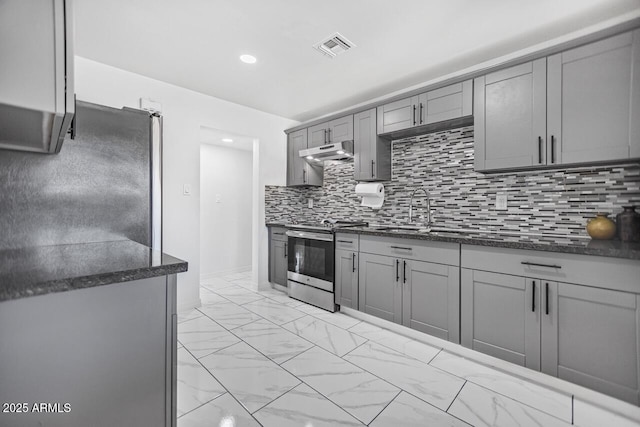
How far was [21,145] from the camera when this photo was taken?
4.37ft

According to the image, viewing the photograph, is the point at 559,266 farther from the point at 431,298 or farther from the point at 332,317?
the point at 332,317

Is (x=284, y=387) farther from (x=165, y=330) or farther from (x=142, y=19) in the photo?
(x=142, y=19)

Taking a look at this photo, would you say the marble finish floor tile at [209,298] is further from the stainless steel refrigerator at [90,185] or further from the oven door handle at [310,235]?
the stainless steel refrigerator at [90,185]

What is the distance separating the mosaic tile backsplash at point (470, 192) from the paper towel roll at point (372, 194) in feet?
0.33

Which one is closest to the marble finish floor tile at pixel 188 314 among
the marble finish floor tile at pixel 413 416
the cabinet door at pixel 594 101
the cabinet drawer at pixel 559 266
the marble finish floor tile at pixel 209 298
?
the marble finish floor tile at pixel 209 298

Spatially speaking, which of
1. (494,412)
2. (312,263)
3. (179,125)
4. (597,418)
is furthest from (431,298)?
(179,125)

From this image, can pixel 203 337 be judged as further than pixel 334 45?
Yes

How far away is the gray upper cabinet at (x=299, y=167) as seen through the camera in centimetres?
403

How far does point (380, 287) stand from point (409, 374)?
2.74 feet

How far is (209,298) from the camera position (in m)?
3.56

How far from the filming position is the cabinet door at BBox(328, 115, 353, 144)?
11.3 ft

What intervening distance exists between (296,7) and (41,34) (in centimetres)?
151

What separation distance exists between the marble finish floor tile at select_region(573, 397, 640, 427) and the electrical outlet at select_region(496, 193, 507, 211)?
4.67ft

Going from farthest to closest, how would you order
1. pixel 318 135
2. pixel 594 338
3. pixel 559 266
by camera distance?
pixel 318 135 → pixel 559 266 → pixel 594 338
